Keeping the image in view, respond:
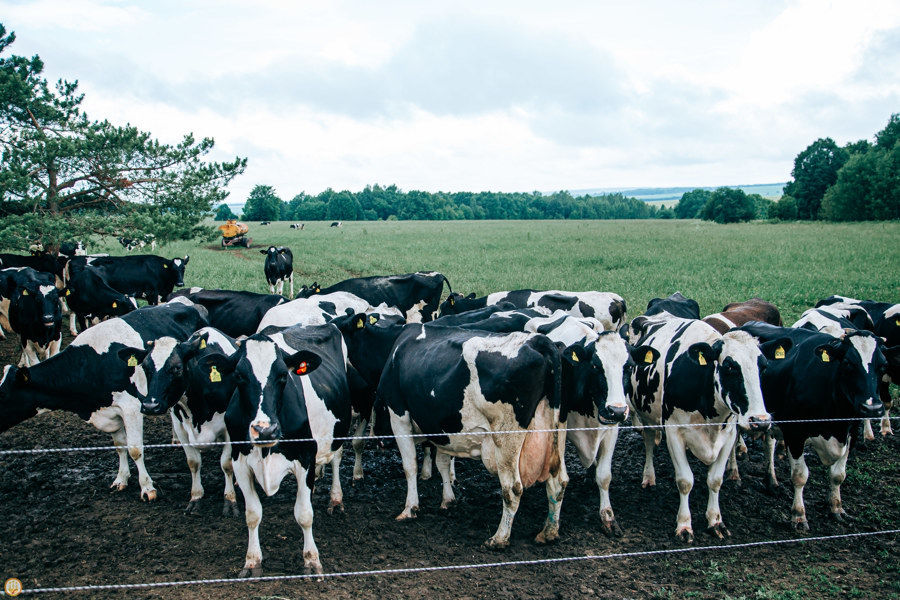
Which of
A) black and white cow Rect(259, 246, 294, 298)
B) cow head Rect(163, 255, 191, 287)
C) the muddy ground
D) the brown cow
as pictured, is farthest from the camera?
black and white cow Rect(259, 246, 294, 298)

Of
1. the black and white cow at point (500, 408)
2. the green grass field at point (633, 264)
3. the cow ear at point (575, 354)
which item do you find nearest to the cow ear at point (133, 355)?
the black and white cow at point (500, 408)

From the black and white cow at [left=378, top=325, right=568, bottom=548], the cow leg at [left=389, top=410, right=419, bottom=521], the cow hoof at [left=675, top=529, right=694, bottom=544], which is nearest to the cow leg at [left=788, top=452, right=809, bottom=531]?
the cow hoof at [left=675, top=529, right=694, bottom=544]

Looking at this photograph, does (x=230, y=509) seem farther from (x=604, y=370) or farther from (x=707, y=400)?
(x=707, y=400)

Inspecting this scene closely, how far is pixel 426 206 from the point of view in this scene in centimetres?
11656

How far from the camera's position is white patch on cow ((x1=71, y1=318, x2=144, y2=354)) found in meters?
7.75

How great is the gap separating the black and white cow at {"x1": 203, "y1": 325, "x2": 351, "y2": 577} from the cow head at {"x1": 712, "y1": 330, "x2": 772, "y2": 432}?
158 inches

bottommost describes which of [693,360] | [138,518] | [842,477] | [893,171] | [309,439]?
[138,518]

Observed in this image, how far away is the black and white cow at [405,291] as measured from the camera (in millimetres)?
14297

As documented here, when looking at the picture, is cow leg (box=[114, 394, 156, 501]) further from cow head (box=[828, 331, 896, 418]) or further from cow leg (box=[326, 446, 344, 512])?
cow head (box=[828, 331, 896, 418])

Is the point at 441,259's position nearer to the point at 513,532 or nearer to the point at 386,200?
the point at 513,532

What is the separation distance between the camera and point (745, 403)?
5.99m

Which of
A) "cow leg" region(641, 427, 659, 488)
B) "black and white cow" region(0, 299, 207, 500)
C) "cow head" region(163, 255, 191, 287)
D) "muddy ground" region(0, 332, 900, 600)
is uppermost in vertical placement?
"cow head" region(163, 255, 191, 287)

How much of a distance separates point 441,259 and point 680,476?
1150 inches

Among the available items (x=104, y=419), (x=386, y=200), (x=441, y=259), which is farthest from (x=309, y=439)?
(x=386, y=200)
